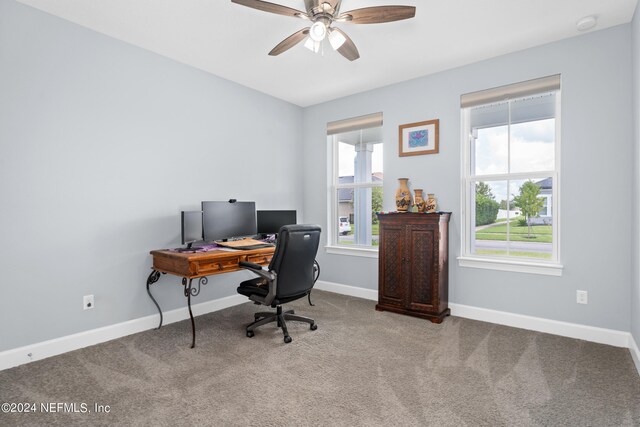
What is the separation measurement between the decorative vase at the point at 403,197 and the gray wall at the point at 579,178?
1.22ft

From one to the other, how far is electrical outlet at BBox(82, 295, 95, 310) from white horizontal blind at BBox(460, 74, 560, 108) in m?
4.14

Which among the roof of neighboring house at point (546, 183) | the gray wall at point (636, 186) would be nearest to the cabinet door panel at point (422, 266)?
the roof of neighboring house at point (546, 183)

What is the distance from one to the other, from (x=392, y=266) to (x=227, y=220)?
1.92 m

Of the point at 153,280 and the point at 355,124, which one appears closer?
the point at 153,280

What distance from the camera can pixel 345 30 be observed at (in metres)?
2.92

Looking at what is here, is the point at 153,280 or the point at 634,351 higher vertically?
the point at 153,280

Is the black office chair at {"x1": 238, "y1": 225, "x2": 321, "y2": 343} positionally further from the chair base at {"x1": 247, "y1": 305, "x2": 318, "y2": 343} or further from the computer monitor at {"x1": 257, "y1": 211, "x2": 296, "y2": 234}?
the computer monitor at {"x1": 257, "y1": 211, "x2": 296, "y2": 234}

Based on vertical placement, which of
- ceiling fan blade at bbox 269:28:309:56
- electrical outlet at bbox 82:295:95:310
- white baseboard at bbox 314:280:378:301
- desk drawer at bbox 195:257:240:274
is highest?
ceiling fan blade at bbox 269:28:309:56

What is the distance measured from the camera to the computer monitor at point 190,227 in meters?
3.25

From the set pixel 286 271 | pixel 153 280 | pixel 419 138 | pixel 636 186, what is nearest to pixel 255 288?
pixel 286 271

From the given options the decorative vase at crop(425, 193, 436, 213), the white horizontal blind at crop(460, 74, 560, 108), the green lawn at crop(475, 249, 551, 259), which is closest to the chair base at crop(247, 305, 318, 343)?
the decorative vase at crop(425, 193, 436, 213)

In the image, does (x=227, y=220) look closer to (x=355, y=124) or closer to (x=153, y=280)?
(x=153, y=280)

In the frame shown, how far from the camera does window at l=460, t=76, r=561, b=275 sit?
3.22m

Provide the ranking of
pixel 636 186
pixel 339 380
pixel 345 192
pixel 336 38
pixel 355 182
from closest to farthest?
pixel 339 380, pixel 336 38, pixel 636 186, pixel 355 182, pixel 345 192
